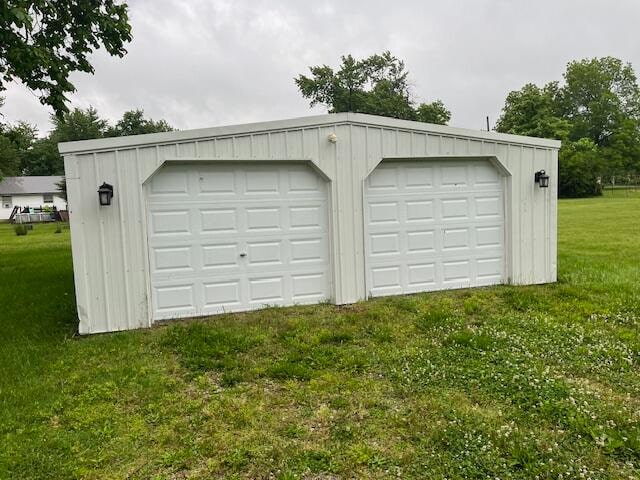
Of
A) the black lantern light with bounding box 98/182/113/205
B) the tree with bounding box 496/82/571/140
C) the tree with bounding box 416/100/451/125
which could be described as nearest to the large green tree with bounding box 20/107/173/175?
the tree with bounding box 416/100/451/125

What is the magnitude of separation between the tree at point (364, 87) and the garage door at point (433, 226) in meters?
32.8

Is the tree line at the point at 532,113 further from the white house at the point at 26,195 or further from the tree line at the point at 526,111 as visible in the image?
the white house at the point at 26,195

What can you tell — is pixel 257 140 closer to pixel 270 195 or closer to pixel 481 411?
pixel 270 195

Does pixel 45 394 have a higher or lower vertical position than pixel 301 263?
lower

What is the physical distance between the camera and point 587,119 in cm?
5012

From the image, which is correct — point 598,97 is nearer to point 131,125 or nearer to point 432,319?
point 131,125

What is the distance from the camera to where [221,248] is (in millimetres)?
6285

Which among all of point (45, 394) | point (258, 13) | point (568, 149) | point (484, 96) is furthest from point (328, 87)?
point (45, 394)

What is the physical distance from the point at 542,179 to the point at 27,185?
42950 millimetres

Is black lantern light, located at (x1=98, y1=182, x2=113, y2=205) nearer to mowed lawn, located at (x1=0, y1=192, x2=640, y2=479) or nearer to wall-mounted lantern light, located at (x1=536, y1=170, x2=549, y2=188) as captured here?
mowed lawn, located at (x1=0, y1=192, x2=640, y2=479)

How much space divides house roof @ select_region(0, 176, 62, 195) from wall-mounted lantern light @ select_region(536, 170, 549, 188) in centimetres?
3992

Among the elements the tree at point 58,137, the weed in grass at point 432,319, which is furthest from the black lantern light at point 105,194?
the tree at point 58,137

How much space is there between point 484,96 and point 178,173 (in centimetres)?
3910

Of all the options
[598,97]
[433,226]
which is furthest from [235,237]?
[598,97]
